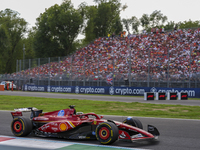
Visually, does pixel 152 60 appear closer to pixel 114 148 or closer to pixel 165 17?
pixel 114 148

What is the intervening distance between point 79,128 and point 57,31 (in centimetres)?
5043

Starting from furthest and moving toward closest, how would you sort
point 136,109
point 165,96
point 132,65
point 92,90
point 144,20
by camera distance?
point 144,20
point 132,65
point 92,90
point 165,96
point 136,109

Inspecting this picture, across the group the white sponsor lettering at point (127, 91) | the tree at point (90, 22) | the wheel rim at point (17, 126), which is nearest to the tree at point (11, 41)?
the tree at point (90, 22)

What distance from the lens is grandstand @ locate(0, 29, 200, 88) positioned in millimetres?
27031

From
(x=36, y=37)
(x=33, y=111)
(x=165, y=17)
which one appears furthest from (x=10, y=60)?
(x=33, y=111)

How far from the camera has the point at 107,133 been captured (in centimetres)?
612

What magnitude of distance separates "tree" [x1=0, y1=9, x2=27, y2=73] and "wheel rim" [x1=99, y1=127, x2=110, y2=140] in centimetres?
6638

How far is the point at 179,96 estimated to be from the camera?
2347cm

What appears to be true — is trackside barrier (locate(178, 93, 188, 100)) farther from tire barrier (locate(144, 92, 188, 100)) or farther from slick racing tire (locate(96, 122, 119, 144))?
slick racing tire (locate(96, 122, 119, 144))

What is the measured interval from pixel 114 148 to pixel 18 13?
258 feet

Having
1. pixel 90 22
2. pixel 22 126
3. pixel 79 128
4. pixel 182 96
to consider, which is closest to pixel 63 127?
pixel 79 128

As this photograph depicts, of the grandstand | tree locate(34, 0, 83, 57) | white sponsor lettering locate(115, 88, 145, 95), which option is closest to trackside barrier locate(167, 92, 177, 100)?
the grandstand

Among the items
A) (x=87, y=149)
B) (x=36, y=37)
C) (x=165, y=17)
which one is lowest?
(x=87, y=149)

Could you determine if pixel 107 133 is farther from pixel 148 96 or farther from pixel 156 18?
pixel 156 18
